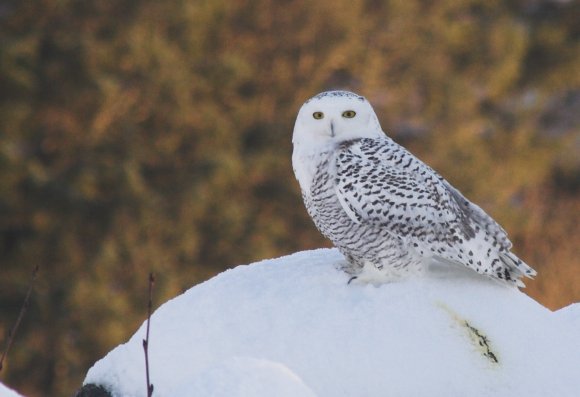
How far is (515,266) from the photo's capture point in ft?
11.3

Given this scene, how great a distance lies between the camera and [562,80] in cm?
1720

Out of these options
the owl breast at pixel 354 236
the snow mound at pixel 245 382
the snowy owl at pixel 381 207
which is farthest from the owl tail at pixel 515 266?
the snow mound at pixel 245 382

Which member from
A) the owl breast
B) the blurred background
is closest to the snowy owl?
the owl breast

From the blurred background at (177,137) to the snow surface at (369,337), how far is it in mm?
7483

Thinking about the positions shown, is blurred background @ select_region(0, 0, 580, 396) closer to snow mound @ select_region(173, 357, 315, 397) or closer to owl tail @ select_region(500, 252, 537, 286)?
owl tail @ select_region(500, 252, 537, 286)

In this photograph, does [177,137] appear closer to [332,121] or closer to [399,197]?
[332,121]

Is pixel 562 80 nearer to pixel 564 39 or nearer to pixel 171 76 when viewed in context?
pixel 564 39

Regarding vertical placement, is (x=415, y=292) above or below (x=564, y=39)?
below

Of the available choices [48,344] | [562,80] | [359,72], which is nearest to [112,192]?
[48,344]

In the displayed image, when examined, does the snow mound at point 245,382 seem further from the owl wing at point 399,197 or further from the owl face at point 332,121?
the owl face at point 332,121

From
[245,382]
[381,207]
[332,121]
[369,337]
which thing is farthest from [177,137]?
[245,382]

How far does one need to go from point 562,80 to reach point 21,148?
8.44m

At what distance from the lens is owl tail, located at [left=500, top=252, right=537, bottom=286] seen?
3.45m

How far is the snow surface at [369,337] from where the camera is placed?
3.16m
